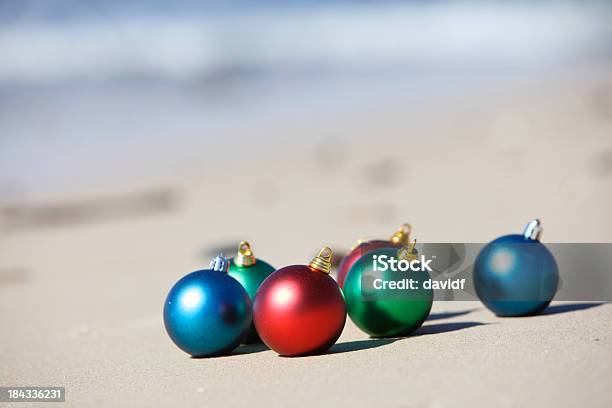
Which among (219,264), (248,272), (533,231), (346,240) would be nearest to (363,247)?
(248,272)

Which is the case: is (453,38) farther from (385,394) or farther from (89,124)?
(385,394)

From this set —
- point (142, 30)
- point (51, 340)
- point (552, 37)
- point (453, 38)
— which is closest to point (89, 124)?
point (142, 30)

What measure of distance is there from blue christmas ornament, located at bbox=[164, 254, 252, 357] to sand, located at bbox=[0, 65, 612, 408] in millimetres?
152

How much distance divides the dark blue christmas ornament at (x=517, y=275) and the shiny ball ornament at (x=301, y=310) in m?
1.59

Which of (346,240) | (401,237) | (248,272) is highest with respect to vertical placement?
(401,237)

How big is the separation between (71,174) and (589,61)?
21.2 meters

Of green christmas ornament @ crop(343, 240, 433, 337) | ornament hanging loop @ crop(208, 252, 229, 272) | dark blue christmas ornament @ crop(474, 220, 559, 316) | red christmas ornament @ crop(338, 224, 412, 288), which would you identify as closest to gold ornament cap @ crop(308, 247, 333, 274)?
green christmas ornament @ crop(343, 240, 433, 337)

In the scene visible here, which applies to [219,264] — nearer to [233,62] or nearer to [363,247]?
[363,247]

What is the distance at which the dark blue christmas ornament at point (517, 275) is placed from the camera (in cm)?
749

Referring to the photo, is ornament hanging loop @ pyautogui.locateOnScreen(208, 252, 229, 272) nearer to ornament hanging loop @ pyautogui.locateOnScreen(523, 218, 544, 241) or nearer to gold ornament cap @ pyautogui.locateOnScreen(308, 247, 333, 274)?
gold ornament cap @ pyautogui.locateOnScreen(308, 247, 333, 274)

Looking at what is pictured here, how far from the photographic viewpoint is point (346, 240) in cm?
1419

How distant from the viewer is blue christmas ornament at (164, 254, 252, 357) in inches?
260

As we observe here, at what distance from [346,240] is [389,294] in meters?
7.31

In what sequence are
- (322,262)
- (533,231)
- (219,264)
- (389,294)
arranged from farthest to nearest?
(533,231) < (219,264) < (389,294) < (322,262)
